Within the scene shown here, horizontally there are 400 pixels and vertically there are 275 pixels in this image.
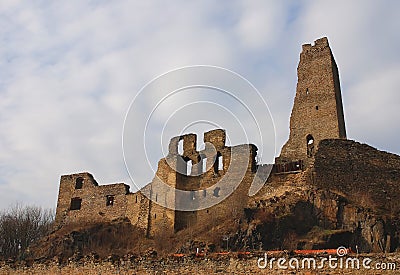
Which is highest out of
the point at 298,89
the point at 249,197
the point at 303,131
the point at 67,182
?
the point at 298,89

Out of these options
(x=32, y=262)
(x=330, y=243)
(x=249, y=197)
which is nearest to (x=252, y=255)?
(x=330, y=243)

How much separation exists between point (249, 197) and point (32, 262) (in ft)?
48.7

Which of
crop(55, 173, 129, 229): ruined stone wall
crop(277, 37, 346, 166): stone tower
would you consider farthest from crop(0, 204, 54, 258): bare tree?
crop(277, 37, 346, 166): stone tower

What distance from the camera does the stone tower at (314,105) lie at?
39.5 m

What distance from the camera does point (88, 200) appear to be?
138 ft

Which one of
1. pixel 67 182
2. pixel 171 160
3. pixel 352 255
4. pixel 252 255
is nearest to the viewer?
pixel 352 255

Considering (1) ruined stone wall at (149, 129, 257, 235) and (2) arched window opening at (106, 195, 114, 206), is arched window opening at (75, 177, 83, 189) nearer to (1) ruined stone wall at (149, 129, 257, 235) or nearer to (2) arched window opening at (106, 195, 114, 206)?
(2) arched window opening at (106, 195, 114, 206)

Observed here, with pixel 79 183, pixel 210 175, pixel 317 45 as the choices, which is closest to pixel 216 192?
pixel 210 175

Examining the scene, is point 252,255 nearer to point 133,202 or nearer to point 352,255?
point 352,255

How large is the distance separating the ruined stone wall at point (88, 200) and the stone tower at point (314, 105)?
1387 cm

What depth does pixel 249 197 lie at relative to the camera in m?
33.3

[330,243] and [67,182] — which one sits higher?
[67,182]

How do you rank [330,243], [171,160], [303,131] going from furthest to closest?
[303,131]
[171,160]
[330,243]

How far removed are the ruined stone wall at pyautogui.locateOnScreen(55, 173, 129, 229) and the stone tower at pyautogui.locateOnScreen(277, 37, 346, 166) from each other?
45.5 ft
